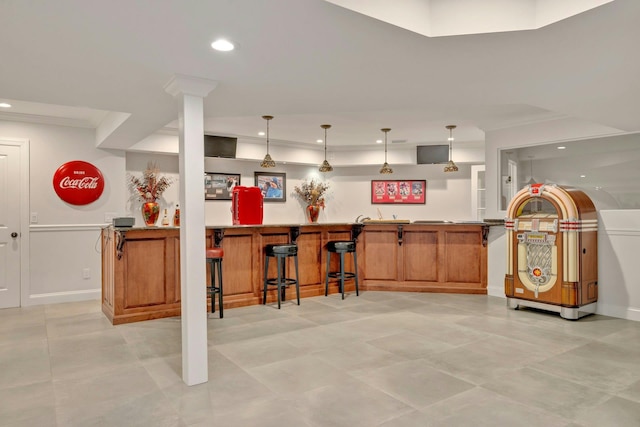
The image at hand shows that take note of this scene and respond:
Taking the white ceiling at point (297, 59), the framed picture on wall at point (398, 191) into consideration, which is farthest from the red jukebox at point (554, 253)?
the framed picture on wall at point (398, 191)

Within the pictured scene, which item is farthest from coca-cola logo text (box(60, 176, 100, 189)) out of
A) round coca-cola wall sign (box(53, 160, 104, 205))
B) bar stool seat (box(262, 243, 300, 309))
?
bar stool seat (box(262, 243, 300, 309))

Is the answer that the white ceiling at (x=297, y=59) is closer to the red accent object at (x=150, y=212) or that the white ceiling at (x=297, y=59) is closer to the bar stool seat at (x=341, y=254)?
the red accent object at (x=150, y=212)

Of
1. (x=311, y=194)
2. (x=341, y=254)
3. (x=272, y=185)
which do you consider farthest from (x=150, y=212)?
(x=311, y=194)

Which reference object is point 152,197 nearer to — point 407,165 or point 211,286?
point 211,286

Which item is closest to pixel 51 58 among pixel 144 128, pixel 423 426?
pixel 144 128

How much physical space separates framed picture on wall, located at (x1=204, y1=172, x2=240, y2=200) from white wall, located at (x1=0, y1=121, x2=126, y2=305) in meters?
1.55

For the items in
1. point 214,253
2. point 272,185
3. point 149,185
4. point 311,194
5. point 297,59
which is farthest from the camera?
point 311,194

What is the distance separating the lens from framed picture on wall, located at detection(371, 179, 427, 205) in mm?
8336

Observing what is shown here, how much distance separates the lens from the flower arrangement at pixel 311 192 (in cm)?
820

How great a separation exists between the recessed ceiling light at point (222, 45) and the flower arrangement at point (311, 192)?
5.78 m

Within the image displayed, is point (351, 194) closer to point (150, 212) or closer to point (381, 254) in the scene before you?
point (381, 254)

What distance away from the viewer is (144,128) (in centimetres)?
482

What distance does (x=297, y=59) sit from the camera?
260 cm

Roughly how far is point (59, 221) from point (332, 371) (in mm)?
4573
